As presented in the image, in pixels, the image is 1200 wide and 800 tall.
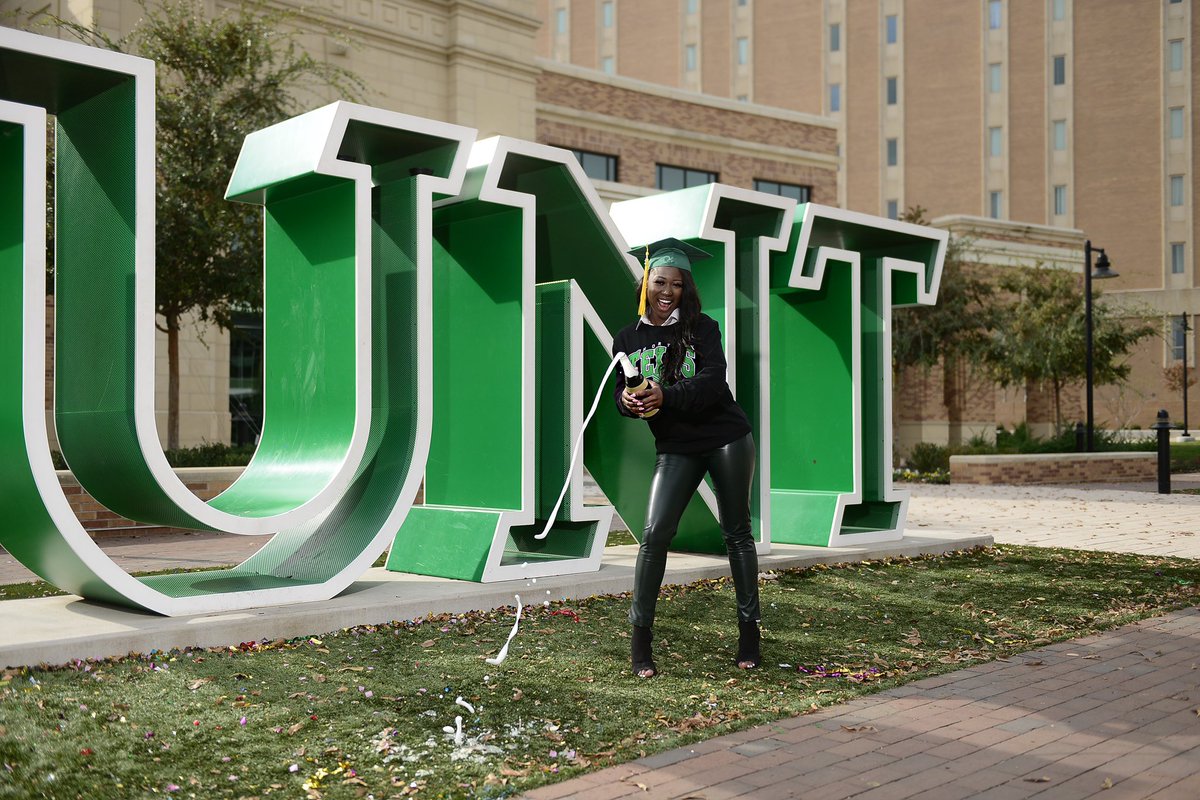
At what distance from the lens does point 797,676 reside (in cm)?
554

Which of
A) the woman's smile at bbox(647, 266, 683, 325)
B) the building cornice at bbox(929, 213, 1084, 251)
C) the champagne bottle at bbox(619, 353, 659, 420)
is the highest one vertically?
the building cornice at bbox(929, 213, 1084, 251)

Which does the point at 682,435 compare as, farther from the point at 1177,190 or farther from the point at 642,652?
the point at 1177,190

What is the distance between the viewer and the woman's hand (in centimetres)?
Answer: 521

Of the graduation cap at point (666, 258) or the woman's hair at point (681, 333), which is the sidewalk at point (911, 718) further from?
the graduation cap at point (666, 258)

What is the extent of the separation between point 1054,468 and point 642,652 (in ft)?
60.1

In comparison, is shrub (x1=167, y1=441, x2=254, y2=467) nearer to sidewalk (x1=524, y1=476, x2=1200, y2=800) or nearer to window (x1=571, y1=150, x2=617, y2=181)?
sidewalk (x1=524, y1=476, x2=1200, y2=800)

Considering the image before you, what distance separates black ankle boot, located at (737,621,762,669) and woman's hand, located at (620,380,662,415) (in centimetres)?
123

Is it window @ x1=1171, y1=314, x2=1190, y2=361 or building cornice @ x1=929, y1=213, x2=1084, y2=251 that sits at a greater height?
building cornice @ x1=929, y1=213, x2=1084, y2=251

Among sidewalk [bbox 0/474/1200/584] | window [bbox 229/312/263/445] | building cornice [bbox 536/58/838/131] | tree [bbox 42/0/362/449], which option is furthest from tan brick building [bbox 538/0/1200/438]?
tree [bbox 42/0/362/449]

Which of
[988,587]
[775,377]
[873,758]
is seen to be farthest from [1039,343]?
[873,758]

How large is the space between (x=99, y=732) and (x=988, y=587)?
6.19m

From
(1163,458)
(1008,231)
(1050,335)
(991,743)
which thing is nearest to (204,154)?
(991,743)

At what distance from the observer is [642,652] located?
5.44m

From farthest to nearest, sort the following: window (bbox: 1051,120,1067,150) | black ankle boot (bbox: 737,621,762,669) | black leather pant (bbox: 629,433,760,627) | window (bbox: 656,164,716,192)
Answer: window (bbox: 1051,120,1067,150) < window (bbox: 656,164,716,192) < black ankle boot (bbox: 737,621,762,669) < black leather pant (bbox: 629,433,760,627)
